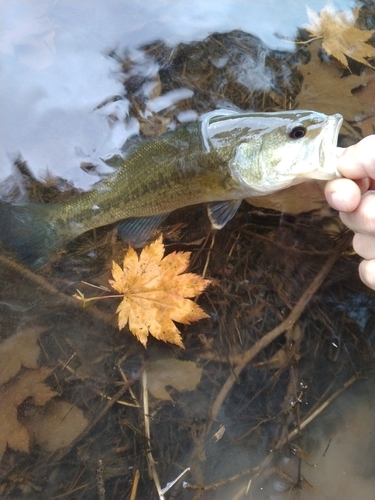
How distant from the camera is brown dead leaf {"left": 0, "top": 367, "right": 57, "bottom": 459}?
249 centimetres

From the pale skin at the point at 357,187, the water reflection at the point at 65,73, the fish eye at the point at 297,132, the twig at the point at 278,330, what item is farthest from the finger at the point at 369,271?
the water reflection at the point at 65,73

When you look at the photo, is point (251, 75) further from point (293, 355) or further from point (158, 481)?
point (158, 481)

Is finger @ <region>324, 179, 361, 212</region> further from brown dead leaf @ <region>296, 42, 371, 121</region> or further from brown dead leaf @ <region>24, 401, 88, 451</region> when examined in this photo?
brown dead leaf @ <region>24, 401, 88, 451</region>

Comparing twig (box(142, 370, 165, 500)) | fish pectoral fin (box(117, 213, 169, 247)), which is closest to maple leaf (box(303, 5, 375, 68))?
fish pectoral fin (box(117, 213, 169, 247))

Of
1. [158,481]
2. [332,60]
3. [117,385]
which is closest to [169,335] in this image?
[117,385]

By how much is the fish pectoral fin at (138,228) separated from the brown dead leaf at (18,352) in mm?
830

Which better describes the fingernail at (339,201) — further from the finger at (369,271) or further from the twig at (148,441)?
the twig at (148,441)

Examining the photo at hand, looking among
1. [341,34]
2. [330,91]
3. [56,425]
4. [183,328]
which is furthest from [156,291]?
[341,34]

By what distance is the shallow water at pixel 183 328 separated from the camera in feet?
8.64

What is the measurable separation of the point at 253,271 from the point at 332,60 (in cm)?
155

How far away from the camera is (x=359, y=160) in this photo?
167cm

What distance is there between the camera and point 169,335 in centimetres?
256

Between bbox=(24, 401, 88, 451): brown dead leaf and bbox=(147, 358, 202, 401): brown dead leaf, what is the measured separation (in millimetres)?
483

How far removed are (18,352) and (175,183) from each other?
1441mm
